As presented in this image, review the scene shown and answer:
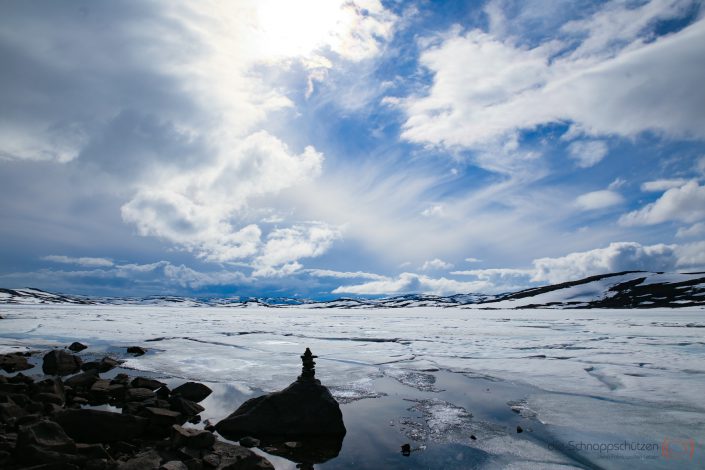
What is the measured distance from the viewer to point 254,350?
20594mm

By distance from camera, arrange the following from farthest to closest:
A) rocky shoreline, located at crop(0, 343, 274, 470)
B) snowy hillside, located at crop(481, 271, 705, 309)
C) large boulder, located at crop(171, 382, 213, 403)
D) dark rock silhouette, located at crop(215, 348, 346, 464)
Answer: snowy hillside, located at crop(481, 271, 705, 309), large boulder, located at crop(171, 382, 213, 403), dark rock silhouette, located at crop(215, 348, 346, 464), rocky shoreline, located at crop(0, 343, 274, 470)

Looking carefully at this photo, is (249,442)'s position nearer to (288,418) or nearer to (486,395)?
(288,418)

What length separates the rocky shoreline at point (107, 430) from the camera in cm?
586

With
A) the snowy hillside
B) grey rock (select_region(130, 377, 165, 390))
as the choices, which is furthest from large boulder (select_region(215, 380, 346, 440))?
the snowy hillside

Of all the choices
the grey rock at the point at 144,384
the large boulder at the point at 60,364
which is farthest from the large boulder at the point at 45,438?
the large boulder at the point at 60,364

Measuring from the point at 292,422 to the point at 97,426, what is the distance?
362cm

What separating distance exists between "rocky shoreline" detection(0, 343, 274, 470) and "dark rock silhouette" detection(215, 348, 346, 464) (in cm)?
56

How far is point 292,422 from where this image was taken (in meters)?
8.11

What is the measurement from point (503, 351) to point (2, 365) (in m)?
21.3

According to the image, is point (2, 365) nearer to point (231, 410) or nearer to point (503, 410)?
point (231, 410)

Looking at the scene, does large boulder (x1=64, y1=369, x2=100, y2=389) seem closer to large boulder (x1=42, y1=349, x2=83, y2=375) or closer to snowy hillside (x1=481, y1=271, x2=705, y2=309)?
large boulder (x1=42, y1=349, x2=83, y2=375)

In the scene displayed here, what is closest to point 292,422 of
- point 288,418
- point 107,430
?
point 288,418

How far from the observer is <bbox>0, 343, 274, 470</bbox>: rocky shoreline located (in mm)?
5863

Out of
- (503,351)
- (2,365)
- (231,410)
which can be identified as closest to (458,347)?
(503,351)
